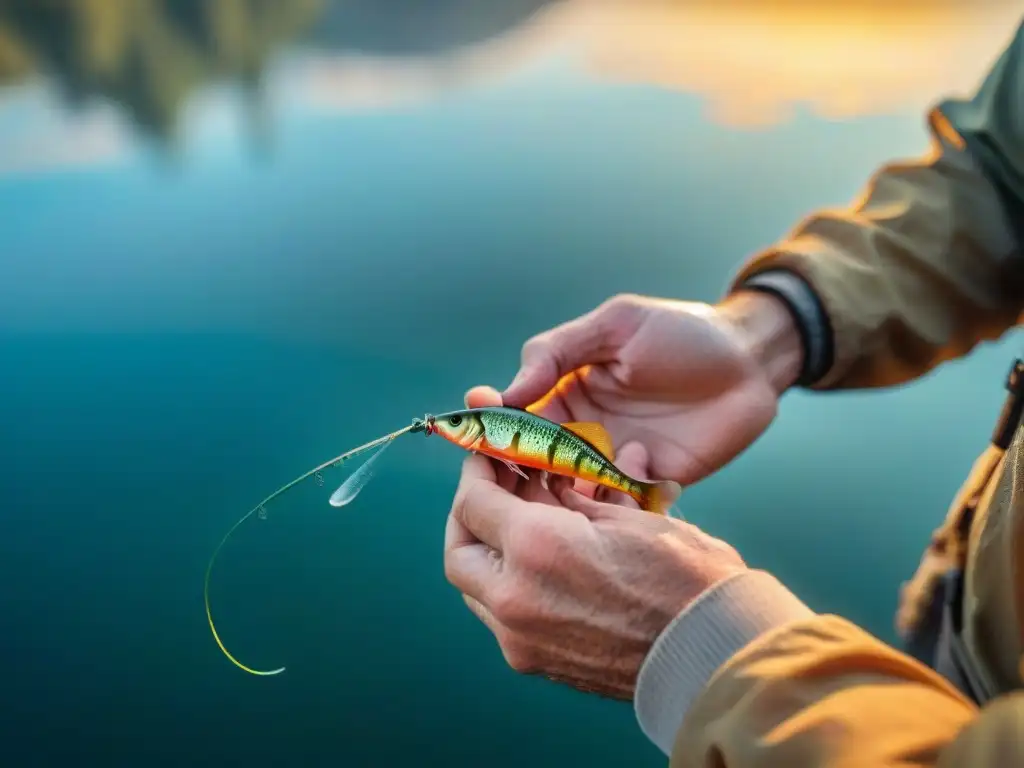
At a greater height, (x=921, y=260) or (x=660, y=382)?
(x=921, y=260)

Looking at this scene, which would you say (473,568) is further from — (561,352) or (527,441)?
(561,352)

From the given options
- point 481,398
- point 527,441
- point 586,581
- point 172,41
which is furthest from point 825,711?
point 172,41

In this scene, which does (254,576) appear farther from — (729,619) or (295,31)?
(295,31)

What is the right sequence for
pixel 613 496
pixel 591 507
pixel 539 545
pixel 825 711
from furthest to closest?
1. pixel 613 496
2. pixel 591 507
3. pixel 539 545
4. pixel 825 711

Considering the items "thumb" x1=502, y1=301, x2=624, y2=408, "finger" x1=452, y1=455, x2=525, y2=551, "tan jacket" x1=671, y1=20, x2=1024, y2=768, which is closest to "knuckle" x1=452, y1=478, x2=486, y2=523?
"finger" x1=452, y1=455, x2=525, y2=551

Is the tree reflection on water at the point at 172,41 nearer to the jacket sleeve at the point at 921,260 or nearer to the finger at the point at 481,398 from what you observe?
the finger at the point at 481,398

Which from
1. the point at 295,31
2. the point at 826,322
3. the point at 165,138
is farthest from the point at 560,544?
the point at 295,31
